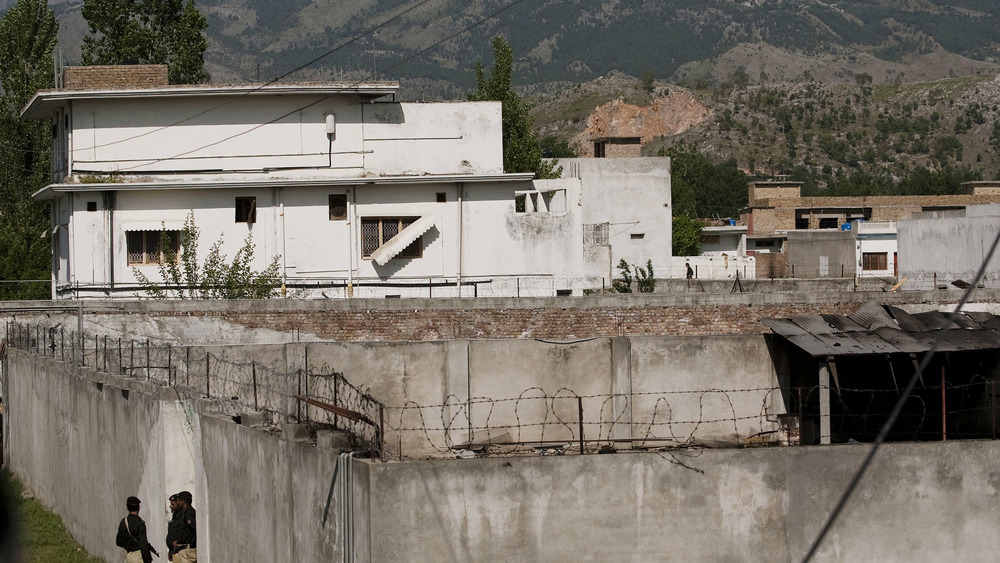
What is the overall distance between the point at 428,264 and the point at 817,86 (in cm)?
14784

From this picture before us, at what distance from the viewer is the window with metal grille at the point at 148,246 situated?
34500 millimetres

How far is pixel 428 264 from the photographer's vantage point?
35.3 metres

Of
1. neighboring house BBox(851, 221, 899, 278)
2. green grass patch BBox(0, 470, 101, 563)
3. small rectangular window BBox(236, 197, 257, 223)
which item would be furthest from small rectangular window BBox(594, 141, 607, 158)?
green grass patch BBox(0, 470, 101, 563)

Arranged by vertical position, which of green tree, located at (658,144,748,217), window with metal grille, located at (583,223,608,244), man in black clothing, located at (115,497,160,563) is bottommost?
man in black clothing, located at (115,497,160,563)

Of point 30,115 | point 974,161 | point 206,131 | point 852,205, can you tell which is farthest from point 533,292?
point 974,161

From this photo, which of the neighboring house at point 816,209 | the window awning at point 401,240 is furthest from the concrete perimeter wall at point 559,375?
the neighboring house at point 816,209

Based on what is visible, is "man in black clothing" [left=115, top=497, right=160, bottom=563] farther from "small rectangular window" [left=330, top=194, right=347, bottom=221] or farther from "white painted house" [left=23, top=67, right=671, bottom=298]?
"small rectangular window" [left=330, top=194, right=347, bottom=221]

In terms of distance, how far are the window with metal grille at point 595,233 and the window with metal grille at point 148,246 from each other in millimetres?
18905

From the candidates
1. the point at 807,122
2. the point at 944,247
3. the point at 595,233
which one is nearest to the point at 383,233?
the point at 595,233

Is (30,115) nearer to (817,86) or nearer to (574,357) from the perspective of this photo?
(574,357)

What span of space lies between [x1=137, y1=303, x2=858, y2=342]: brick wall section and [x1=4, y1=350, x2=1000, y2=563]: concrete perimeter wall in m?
12.0

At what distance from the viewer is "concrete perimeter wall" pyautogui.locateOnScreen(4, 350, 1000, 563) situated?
1307 cm

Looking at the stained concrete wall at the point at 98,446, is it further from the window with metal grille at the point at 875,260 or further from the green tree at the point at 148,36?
the window with metal grille at the point at 875,260

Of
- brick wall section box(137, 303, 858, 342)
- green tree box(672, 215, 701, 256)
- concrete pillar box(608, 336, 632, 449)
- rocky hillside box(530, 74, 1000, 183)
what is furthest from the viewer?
rocky hillside box(530, 74, 1000, 183)
